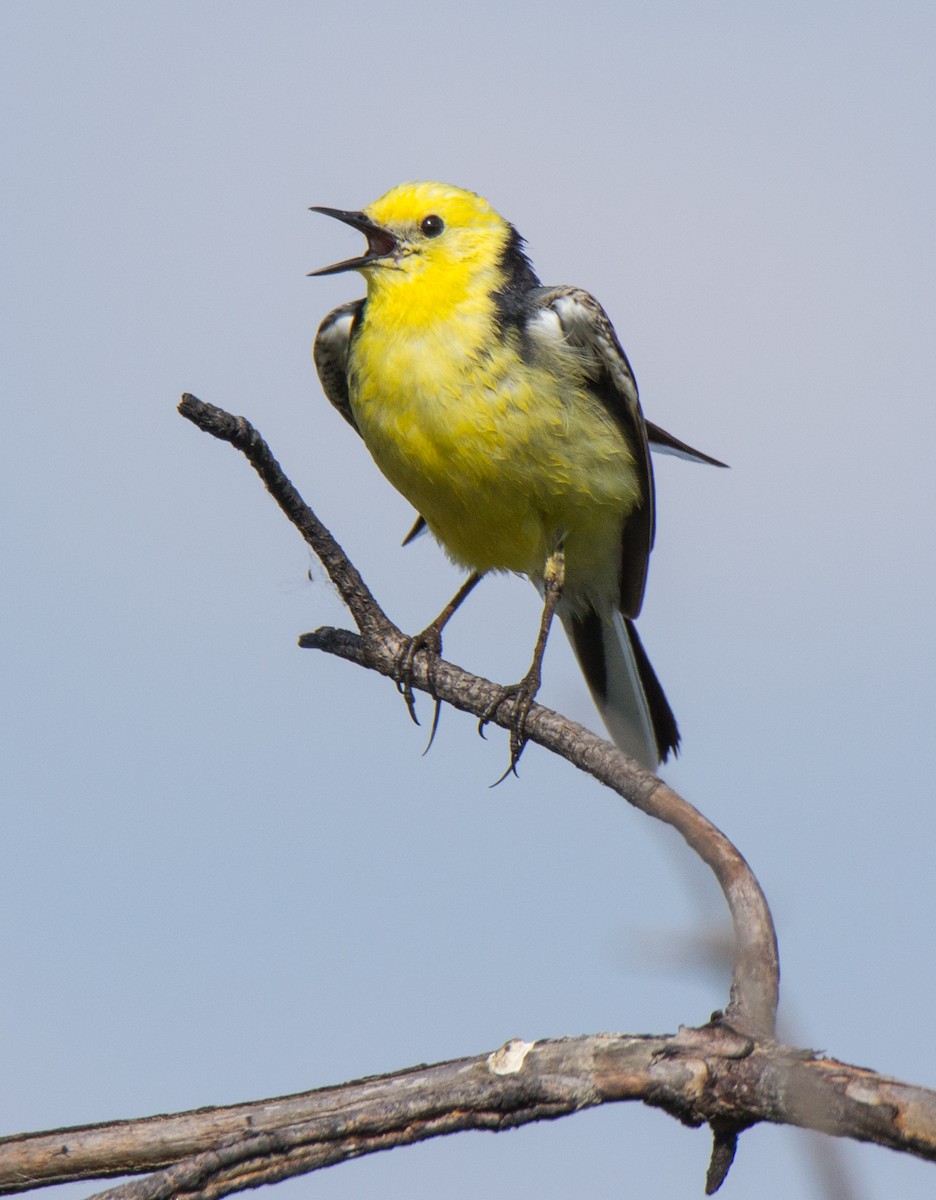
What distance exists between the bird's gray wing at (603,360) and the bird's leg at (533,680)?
21.1 inches

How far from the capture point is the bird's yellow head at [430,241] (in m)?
6.64

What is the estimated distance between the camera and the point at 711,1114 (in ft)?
10.4

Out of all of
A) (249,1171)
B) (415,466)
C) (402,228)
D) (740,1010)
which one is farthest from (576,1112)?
(402,228)

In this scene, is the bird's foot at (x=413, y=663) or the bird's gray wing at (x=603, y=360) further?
the bird's gray wing at (x=603, y=360)

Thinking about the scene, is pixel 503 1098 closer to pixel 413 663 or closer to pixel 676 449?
pixel 413 663

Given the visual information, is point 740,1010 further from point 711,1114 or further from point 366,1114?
point 366,1114

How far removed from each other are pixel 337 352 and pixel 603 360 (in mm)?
1470

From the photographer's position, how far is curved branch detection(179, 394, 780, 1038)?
3402 millimetres

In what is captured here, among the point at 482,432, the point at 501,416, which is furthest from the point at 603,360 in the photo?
the point at 482,432

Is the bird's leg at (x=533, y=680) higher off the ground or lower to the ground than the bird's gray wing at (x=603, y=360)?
lower

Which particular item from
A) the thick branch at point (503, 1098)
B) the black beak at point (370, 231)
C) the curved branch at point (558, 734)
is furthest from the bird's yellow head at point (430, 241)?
the thick branch at point (503, 1098)

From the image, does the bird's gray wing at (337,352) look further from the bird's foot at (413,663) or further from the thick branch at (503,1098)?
the thick branch at (503,1098)

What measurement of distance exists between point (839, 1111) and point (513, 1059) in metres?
0.76

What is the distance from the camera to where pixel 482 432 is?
606 cm
